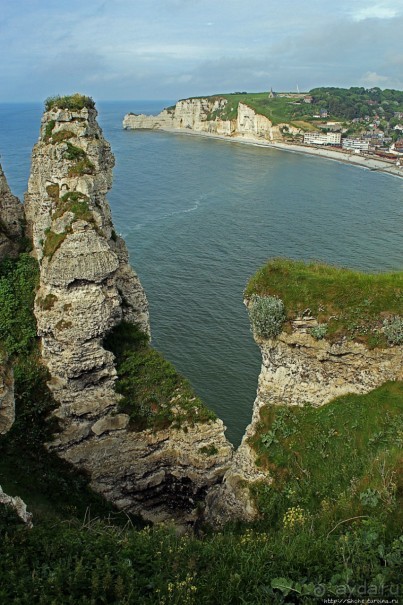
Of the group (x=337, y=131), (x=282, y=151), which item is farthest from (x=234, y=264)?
(x=337, y=131)

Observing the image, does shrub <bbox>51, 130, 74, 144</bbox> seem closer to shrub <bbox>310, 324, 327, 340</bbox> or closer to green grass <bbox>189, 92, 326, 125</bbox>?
shrub <bbox>310, 324, 327, 340</bbox>

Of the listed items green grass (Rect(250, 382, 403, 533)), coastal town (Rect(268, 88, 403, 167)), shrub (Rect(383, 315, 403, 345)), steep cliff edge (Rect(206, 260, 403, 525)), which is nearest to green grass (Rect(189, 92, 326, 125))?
coastal town (Rect(268, 88, 403, 167))

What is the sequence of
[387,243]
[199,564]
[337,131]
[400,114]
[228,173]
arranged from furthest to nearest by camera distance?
[400,114] → [337,131] → [228,173] → [387,243] → [199,564]

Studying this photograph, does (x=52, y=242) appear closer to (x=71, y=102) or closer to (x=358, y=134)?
(x=71, y=102)

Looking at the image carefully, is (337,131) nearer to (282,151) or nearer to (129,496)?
(282,151)

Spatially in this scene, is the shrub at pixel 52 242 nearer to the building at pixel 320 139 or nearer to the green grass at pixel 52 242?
the green grass at pixel 52 242

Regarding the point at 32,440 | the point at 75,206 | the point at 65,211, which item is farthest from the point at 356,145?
the point at 32,440
